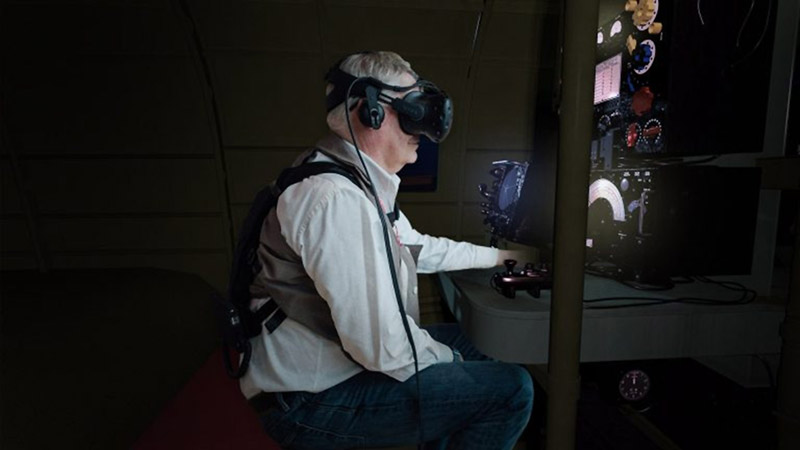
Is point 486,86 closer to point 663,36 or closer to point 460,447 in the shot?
point 663,36

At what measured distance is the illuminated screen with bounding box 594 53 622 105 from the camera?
1.62 meters

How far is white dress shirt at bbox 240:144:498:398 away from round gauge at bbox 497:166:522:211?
86 centimetres

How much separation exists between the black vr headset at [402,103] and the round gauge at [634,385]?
3.55ft

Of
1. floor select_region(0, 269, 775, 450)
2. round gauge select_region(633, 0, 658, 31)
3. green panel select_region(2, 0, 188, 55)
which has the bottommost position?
floor select_region(0, 269, 775, 450)

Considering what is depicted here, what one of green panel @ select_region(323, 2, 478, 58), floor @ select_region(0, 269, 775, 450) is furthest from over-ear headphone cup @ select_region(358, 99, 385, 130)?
green panel @ select_region(323, 2, 478, 58)

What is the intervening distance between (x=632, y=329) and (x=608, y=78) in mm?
1030

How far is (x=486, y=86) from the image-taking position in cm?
325

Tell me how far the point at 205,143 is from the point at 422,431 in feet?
9.13

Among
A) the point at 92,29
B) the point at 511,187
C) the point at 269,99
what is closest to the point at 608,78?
the point at 511,187

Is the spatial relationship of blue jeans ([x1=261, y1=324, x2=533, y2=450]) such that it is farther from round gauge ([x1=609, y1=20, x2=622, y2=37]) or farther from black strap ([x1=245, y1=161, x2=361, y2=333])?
round gauge ([x1=609, y1=20, x2=622, y2=37])

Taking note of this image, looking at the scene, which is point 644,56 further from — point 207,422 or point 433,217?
point 207,422

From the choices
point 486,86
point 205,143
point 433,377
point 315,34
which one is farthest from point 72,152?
point 433,377

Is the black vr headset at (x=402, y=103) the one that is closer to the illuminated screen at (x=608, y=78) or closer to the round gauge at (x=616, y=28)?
the illuminated screen at (x=608, y=78)

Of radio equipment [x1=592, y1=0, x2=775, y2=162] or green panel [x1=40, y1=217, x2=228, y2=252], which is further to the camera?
green panel [x1=40, y1=217, x2=228, y2=252]
